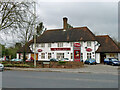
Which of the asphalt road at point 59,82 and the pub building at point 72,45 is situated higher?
the pub building at point 72,45

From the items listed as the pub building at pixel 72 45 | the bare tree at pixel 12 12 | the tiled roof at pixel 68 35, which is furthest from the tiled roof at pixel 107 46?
the bare tree at pixel 12 12

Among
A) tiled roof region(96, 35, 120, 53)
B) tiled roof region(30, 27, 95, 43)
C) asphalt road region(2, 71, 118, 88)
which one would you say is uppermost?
tiled roof region(30, 27, 95, 43)

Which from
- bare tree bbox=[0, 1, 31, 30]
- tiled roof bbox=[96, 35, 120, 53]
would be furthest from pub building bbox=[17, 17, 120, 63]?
bare tree bbox=[0, 1, 31, 30]

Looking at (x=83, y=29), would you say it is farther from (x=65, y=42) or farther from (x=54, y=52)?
(x=54, y=52)

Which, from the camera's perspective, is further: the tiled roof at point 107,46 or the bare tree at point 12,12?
the tiled roof at point 107,46

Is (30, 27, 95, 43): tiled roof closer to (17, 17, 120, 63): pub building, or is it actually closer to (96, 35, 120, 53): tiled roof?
(17, 17, 120, 63): pub building

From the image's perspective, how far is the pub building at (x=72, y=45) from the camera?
39.3 meters

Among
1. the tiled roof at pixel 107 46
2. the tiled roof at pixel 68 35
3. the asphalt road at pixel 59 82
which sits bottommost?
the asphalt road at pixel 59 82

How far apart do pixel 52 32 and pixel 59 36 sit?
411 cm

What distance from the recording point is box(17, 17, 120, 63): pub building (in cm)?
3929

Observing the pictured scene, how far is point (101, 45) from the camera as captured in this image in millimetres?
40812

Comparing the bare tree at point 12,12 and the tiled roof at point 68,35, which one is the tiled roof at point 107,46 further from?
the bare tree at point 12,12

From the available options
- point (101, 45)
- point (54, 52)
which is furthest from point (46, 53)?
point (101, 45)

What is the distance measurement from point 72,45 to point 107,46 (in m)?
9.41
